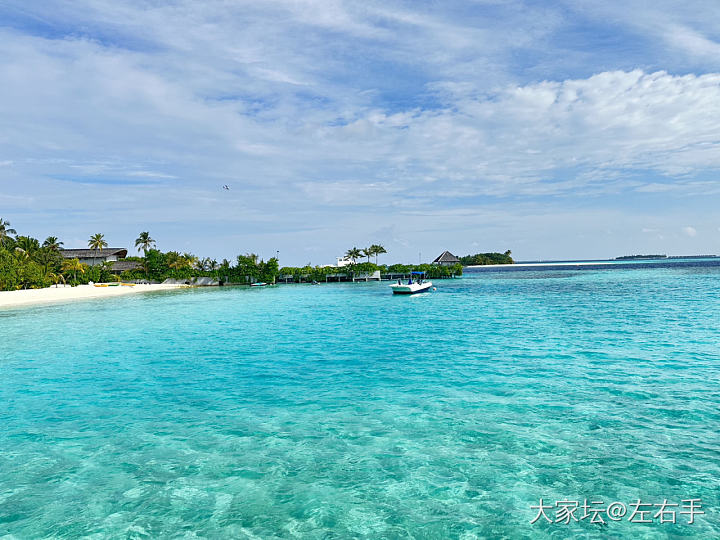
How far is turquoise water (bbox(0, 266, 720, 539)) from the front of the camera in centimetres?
770

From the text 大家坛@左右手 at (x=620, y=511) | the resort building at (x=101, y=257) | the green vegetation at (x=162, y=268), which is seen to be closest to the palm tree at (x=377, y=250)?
the green vegetation at (x=162, y=268)

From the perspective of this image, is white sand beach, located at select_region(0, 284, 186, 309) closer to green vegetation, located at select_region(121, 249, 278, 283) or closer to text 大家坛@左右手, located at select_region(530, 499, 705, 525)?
green vegetation, located at select_region(121, 249, 278, 283)

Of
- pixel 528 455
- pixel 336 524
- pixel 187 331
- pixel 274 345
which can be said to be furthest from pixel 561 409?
pixel 187 331

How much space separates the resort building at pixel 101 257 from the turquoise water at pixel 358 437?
3608 inches

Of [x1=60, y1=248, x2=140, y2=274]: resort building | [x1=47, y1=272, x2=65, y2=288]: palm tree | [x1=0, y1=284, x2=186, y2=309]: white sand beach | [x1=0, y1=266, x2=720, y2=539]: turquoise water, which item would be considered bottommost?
[x1=0, y1=266, x2=720, y2=539]: turquoise water

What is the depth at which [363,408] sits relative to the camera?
532 inches

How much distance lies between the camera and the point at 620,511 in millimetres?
7590

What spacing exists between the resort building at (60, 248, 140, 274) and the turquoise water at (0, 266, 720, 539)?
91.7 metres

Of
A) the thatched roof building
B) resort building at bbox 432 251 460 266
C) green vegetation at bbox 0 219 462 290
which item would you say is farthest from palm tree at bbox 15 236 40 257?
resort building at bbox 432 251 460 266

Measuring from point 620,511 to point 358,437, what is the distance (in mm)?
5812

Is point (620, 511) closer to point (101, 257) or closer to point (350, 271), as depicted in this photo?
point (350, 271)

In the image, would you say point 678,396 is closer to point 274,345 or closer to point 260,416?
point 260,416

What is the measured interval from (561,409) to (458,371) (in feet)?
18.4

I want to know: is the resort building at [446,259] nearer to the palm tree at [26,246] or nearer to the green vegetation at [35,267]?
the green vegetation at [35,267]
